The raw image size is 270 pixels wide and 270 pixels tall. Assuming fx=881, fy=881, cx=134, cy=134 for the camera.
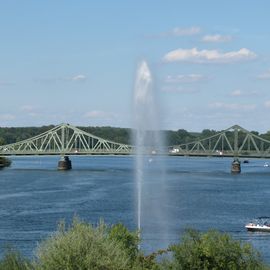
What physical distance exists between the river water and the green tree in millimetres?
10820

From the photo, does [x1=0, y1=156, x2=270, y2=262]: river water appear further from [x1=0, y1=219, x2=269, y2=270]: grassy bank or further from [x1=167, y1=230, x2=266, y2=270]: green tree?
[x1=167, y1=230, x2=266, y2=270]: green tree

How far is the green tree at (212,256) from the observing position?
907 inches

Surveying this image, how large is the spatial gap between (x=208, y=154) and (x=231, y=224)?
2474 inches

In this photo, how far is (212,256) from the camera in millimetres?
23125

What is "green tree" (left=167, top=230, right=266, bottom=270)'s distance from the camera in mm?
23047

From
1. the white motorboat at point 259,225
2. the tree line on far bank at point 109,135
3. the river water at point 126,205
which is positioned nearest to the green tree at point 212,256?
the river water at point 126,205

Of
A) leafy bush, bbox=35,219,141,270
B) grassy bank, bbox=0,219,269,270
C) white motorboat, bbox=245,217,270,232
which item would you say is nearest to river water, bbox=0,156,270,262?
white motorboat, bbox=245,217,270,232

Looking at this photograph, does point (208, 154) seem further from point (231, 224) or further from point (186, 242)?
point (186, 242)

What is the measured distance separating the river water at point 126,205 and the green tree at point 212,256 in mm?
10820

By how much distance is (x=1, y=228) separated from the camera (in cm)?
4550

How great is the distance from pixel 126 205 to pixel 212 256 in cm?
3500

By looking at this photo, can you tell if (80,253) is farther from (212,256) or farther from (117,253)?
(212,256)

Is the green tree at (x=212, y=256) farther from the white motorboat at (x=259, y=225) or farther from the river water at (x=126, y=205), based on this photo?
the white motorboat at (x=259, y=225)

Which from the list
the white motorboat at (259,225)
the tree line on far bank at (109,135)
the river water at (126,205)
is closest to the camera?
the river water at (126,205)
